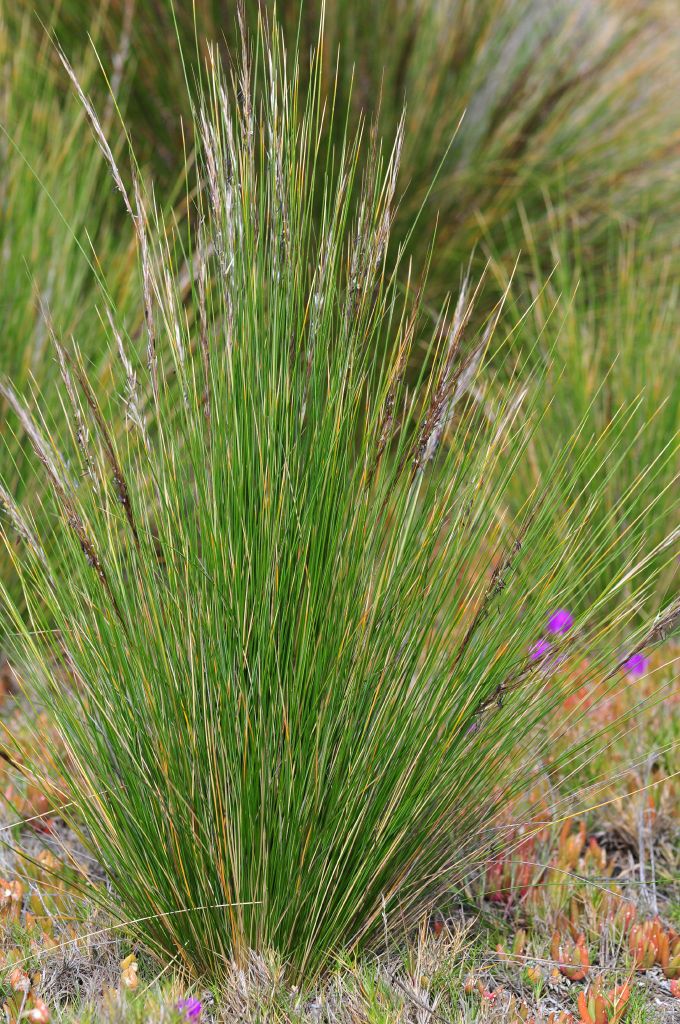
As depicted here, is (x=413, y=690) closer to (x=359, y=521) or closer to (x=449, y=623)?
(x=449, y=623)

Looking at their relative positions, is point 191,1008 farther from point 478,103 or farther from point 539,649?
point 478,103

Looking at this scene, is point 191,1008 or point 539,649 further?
point 539,649

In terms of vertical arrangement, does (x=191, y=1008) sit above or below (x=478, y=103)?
below

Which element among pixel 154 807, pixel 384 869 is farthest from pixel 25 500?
pixel 384 869

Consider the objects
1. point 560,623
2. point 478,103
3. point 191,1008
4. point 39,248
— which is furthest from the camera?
point 478,103

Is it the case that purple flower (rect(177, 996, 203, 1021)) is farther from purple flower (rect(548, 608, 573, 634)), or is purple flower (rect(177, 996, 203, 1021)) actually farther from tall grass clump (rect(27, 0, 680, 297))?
tall grass clump (rect(27, 0, 680, 297))

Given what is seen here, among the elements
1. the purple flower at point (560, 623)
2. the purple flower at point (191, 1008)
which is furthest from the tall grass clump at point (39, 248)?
the purple flower at point (191, 1008)

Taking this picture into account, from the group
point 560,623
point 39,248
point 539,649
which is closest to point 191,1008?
point 539,649
